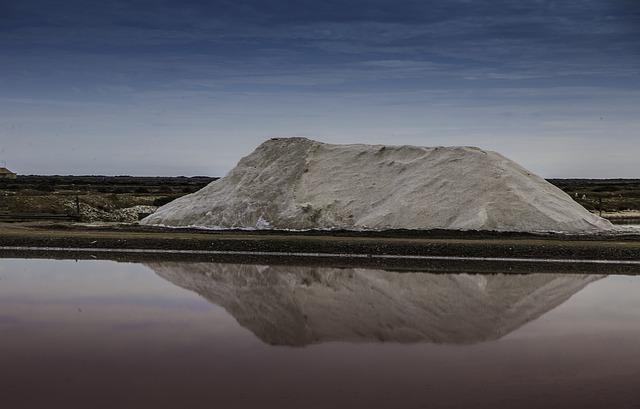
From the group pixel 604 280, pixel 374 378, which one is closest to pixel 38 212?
pixel 604 280

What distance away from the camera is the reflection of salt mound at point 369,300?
10.2 meters

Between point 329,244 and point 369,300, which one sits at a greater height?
point 329,244

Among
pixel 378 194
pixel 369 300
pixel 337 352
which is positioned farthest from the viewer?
pixel 378 194

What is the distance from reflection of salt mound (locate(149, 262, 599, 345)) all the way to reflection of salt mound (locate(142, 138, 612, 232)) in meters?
7.95

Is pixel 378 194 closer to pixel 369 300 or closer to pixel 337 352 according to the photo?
pixel 369 300

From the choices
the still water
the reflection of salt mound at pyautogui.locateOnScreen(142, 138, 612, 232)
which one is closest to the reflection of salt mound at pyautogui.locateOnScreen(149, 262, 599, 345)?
the still water

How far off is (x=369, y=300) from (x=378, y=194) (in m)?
14.1

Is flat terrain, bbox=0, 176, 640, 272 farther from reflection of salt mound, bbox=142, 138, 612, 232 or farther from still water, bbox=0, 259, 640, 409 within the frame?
still water, bbox=0, 259, 640, 409

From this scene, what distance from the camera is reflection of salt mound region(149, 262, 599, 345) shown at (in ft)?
33.6

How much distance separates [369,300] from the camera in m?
12.7

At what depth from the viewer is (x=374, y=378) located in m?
7.75

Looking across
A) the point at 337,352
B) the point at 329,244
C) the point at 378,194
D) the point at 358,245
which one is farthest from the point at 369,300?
the point at 378,194

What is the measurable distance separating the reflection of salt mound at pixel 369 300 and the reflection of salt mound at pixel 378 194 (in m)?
7.95

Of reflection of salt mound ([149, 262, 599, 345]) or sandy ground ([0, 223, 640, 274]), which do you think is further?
sandy ground ([0, 223, 640, 274])
